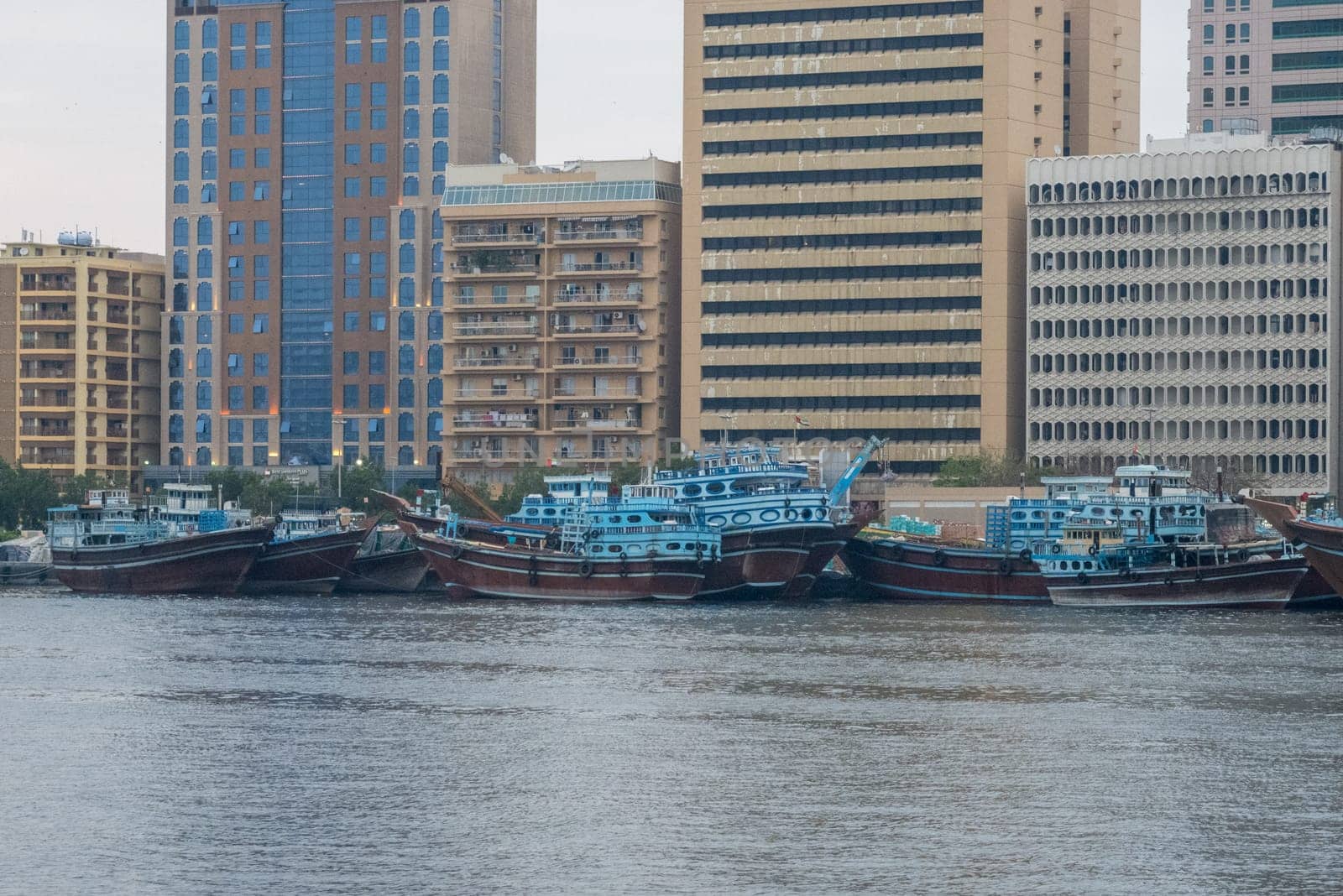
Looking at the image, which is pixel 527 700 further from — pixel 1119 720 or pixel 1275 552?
pixel 1275 552

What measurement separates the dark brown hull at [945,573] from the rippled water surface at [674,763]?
106ft

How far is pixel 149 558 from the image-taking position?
17388 cm

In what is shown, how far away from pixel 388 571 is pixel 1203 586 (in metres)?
60.7

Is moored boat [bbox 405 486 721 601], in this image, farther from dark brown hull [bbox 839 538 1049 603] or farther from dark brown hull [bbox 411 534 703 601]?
dark brown hull [bbox 839 538 1049 603]

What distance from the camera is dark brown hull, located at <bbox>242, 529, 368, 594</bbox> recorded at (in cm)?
17938

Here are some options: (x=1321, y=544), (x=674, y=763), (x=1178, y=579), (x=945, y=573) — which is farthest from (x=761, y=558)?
(x=674, y=763)

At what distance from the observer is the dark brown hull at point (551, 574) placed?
160000mm

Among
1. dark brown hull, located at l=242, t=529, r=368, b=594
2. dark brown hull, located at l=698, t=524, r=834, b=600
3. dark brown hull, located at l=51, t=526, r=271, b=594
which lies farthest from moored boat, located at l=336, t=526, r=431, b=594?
dark brown hull, located at l=698, t=524, r=834, b=600

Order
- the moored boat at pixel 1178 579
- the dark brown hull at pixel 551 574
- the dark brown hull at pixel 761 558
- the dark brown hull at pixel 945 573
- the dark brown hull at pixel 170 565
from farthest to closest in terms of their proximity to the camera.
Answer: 1. the dark brown hull at pixel 170 565
2. the dark brown hull at pixel 761 558
3. the dark brown hull at pixel 945 573
4. the dark brown hull at pixel 551 574
5. the moored boat at pixel 1178 579

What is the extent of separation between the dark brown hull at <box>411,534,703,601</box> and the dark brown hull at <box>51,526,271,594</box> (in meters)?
13.4

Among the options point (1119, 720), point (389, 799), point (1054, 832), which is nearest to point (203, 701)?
point (389, 799)

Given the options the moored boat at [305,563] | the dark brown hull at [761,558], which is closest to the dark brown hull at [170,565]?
the moored boat at [305,563]

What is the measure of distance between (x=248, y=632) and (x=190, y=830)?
65179 mm

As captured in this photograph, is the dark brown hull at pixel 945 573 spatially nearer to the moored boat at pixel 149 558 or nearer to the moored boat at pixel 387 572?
the moored boat at pixel 387 572
